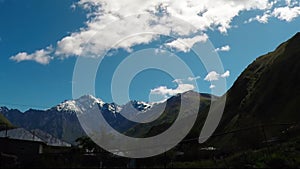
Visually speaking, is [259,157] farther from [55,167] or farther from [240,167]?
[55,167]

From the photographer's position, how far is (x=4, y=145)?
137 ft

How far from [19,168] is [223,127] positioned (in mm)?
90835

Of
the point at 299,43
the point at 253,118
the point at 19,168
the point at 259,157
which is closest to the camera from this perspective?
the point at 19,168

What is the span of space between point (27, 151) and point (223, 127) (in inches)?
2594

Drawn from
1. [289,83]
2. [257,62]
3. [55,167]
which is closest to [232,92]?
[257,62]

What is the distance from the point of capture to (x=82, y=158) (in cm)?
1922

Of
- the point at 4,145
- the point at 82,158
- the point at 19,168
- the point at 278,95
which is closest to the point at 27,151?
the point at 4,145

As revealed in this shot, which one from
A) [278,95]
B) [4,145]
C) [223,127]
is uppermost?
[278,95]

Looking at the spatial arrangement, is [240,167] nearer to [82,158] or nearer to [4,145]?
[82,158]

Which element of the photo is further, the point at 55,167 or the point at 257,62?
the point at 257,62

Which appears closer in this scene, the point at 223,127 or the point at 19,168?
the point at 19,168

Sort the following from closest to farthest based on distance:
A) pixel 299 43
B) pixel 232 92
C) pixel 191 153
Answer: pixel 191 153 → pixel 299 43 → pixel 232 92

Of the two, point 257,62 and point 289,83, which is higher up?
point 257,62

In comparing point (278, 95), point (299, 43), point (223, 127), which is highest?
point (299, 43)
